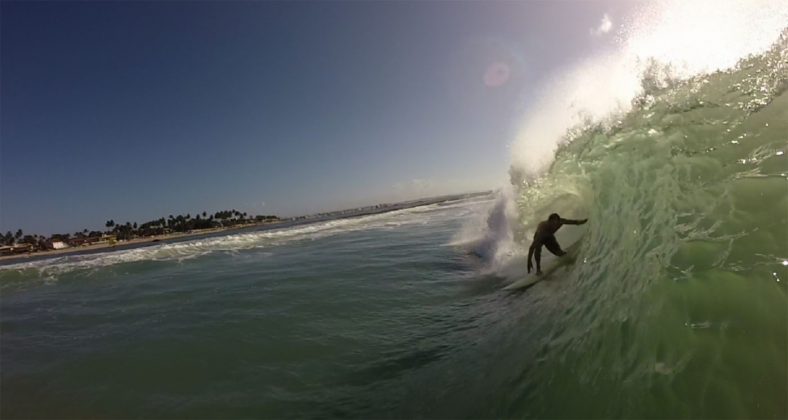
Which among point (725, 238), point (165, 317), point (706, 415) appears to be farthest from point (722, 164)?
point (165, 317)

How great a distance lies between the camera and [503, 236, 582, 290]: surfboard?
30.8 ft

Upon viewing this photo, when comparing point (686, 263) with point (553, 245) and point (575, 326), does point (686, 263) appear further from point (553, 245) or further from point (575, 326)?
point (553, 245)

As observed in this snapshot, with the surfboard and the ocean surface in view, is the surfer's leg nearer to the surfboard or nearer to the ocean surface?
the surfboard

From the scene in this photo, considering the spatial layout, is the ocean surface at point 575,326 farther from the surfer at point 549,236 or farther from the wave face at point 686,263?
the surfer at point 549,236

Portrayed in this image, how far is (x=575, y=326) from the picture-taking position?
5.61 metres

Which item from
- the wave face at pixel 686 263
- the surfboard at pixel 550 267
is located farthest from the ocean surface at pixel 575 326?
the surfboard at pixel 550 267

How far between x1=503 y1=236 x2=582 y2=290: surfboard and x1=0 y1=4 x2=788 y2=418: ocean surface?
421 mm

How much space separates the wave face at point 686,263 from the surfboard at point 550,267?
0.91m

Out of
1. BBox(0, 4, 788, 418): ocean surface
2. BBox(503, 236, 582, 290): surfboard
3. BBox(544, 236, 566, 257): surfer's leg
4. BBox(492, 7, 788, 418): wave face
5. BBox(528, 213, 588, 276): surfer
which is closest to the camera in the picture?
BBox(492, 7, 788, 418): wave face

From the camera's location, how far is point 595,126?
32.8ft

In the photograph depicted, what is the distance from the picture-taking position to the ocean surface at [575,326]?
416 centimetres

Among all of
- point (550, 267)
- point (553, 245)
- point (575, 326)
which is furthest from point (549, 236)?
point (575, 326)

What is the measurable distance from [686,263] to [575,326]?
1639 mm

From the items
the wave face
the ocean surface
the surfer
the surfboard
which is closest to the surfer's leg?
the surfer
